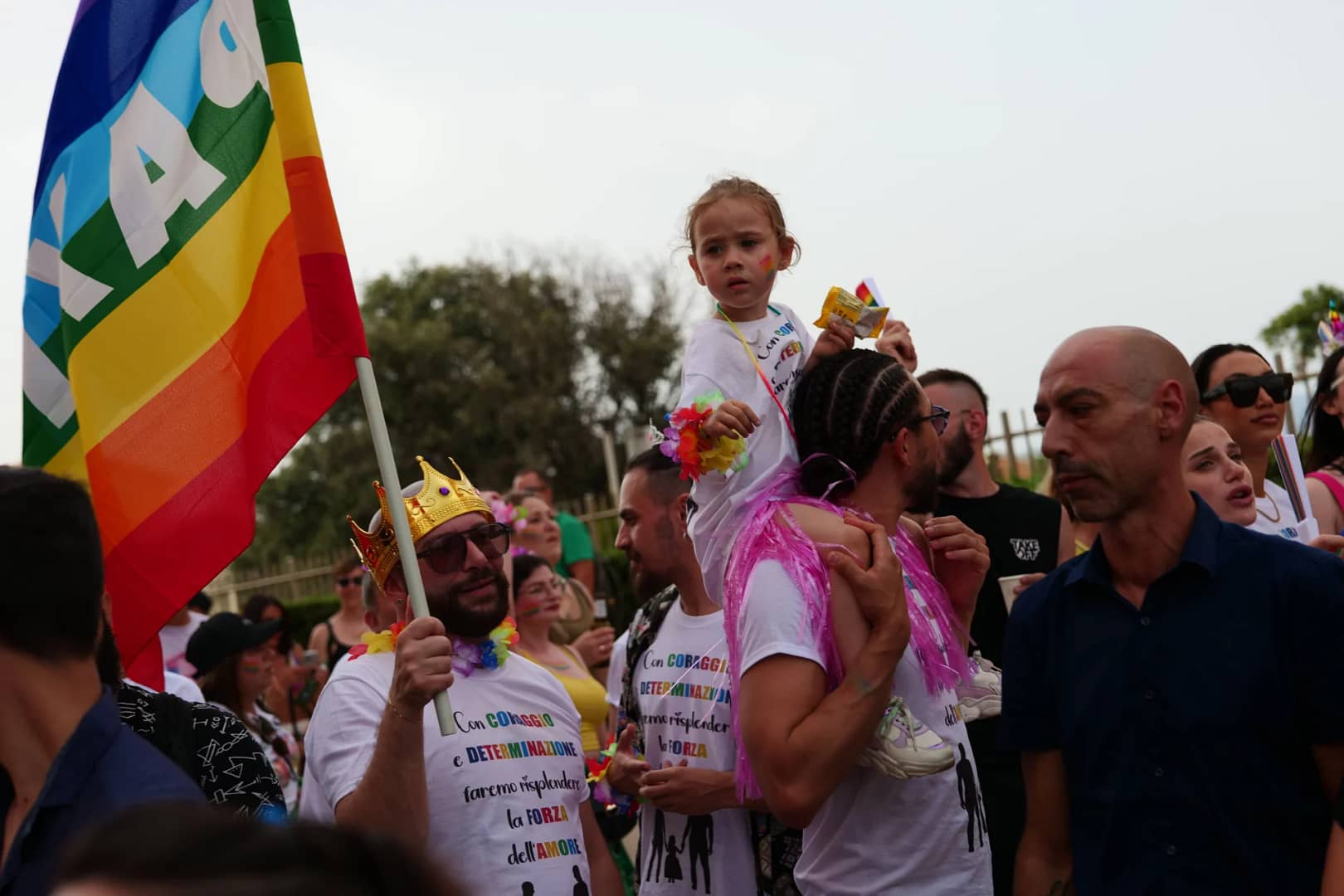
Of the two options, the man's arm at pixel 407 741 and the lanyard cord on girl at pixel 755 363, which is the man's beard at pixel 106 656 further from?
the lanyard cord on girl at pixel 755 363

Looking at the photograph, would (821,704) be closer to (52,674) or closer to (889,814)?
(889,814)

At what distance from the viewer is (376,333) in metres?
36.0

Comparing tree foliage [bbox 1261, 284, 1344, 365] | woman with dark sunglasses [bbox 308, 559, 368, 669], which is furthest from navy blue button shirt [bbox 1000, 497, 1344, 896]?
tree foliage [bbox 1261, 284, 1344, 365]

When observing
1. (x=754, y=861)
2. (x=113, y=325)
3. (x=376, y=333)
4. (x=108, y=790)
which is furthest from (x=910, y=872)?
(x=376, y=333)

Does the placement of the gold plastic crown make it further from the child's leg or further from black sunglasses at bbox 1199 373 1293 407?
black sunglasses at bbox 1199 373 1293 407

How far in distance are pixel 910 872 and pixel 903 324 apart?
1939mm

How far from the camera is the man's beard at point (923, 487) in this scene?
366 cm

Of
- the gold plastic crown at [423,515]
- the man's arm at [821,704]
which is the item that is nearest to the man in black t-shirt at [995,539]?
the man's arm at [821,704]

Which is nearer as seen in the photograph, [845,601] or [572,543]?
[845,601]

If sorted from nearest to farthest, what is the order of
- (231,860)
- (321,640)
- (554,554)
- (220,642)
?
1. (231,860)
2. (220,642)
3. (554,554)
4. (321,640)

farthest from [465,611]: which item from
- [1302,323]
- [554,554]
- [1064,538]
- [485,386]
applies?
[485,386]

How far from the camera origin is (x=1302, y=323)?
24.9 m

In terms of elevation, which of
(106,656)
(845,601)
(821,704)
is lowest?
(821,704)

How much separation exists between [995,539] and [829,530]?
195cm
